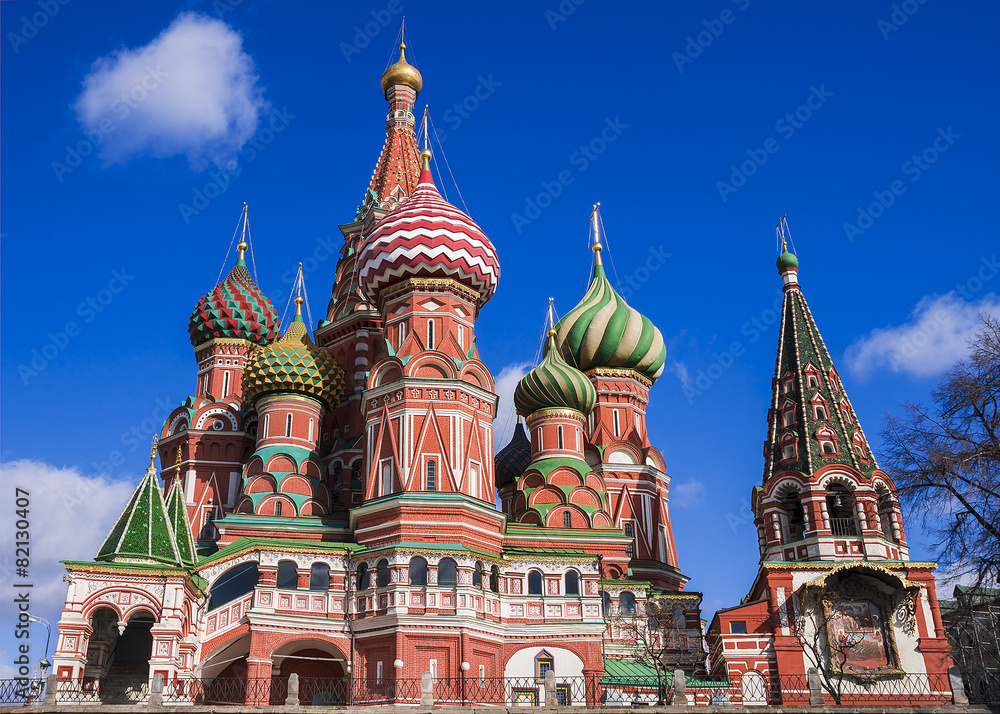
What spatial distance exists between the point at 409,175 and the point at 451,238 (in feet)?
35.3

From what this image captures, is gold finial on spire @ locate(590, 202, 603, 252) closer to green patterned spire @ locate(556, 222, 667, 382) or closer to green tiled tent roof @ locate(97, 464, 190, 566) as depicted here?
green patterned spire @ locate(556, 222, 667, 382)

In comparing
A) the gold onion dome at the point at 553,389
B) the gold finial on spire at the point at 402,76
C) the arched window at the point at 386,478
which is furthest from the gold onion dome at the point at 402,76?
the arched window at the point at 386,478

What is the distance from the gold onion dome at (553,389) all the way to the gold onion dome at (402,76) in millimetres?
15687

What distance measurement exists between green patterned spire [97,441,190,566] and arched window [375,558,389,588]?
5.45 metres

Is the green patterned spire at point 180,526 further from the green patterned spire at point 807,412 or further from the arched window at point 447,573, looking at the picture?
the green patterned spire at point 807,412

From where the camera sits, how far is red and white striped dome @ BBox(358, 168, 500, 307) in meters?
32.5

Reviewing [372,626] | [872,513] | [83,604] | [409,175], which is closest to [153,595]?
[83,604]

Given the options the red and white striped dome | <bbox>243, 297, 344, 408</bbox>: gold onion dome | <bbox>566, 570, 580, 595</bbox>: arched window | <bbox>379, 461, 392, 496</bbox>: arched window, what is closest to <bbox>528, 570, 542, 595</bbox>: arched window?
<bbox>566, 570, 580, 595</bbox>: arched window

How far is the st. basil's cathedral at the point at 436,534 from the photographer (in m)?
26.9

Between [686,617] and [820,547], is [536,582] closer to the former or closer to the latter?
[686,617]

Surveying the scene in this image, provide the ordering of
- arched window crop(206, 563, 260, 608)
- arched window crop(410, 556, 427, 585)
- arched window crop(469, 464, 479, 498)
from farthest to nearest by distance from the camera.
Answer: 1. arched window crop(469, 464, 479, 498)
2. arched window crop(206, 563, 260, 608)
3. arched window crop(410, 556, 427, 585)

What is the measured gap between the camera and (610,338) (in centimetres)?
4134

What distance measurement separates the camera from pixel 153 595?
24594mm

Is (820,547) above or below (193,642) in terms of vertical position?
above
